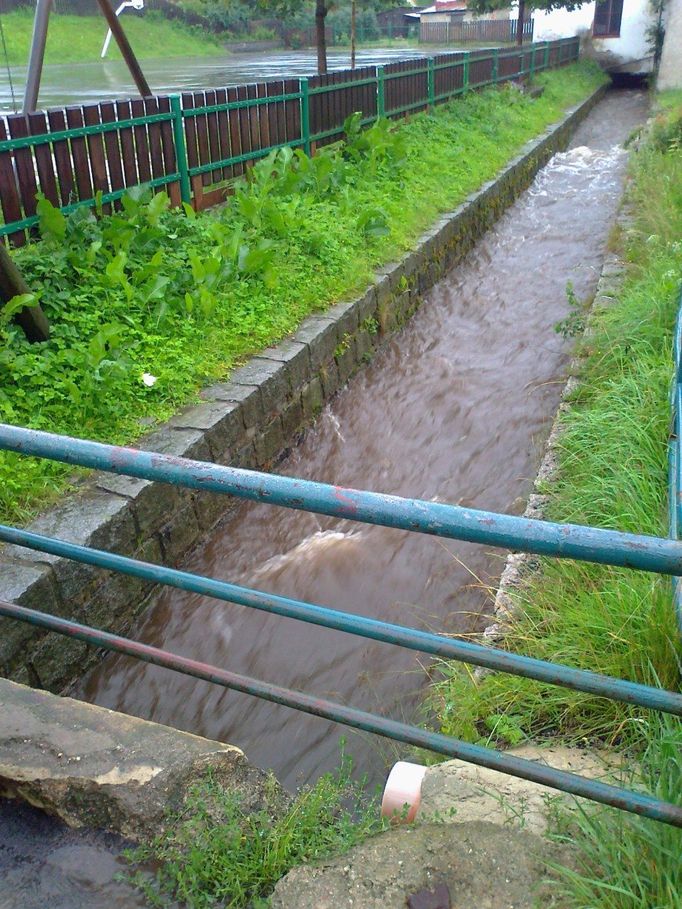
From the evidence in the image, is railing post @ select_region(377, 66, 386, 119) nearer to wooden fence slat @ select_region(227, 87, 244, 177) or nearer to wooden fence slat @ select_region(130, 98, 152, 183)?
wooden fence slat @ select_region(227, 87, 244, 177)

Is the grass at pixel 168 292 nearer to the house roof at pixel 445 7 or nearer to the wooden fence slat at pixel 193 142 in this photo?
the wooden fence slat at pixel 193 142

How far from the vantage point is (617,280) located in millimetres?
6711

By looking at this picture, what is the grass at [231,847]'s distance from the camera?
1.72m

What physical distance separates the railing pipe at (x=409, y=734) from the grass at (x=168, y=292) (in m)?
1.89

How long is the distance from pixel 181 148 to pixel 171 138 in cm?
11

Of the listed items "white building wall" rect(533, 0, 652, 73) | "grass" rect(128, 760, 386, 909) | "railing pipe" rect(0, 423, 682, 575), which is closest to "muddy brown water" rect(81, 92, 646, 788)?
"grass" rect(128, 760, 386, 909)

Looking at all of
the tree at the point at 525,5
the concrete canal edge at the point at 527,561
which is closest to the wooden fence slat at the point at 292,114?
the concrete canal edge at the point at 527,561

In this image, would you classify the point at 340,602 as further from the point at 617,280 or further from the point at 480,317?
the point at 480,317

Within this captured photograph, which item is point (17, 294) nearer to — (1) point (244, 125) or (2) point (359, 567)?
(2) point (359, 567)

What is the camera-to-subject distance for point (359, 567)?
4.32 meters

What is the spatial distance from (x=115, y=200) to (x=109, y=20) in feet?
7.83

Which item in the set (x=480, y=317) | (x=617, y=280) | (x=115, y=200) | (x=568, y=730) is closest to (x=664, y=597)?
(x=568, y=730)

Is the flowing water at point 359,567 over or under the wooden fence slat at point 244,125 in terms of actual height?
under

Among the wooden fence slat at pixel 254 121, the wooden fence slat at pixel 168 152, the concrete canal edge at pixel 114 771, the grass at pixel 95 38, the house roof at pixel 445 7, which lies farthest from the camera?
the house roof at pixel 445 7
